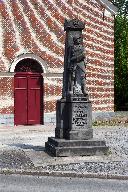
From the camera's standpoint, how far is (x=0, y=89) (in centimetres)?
1975

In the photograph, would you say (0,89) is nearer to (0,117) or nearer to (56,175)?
(0,117)

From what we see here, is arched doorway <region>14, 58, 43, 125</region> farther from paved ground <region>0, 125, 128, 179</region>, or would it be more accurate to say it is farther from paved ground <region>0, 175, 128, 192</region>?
paved ground <region>0, 175, 128, 192</region>

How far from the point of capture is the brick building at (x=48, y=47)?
65.4 feet

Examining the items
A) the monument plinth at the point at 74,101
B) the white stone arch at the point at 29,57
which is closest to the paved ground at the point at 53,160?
the monument plinth at the point at 74,101

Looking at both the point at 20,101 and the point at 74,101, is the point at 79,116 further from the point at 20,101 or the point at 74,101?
the point at 20,101

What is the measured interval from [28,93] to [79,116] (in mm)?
8790

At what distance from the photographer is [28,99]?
20.3 m

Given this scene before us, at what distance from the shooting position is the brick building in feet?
65.4

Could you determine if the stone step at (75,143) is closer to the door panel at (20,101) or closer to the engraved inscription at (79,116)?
the engraved inscription at (79,116)

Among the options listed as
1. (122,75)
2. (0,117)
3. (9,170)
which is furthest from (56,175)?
(122,75)

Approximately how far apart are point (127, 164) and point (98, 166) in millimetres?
744

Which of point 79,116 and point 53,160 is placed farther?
point 79,116

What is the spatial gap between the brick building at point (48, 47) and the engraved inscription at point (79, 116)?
847cm

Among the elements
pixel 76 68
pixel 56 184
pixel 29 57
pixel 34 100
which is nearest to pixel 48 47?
pixel 29 57
